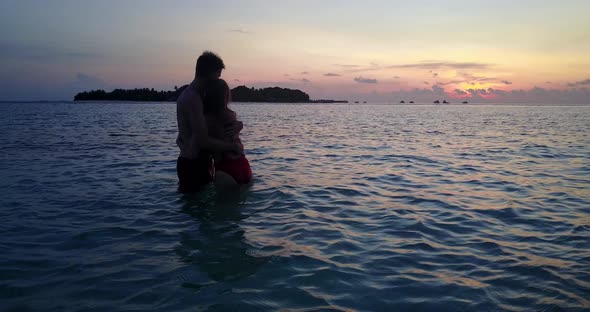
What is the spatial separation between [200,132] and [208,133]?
47cm

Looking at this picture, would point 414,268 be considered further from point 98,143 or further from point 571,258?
point 98,143

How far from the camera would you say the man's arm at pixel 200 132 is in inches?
308

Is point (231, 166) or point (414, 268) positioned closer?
point (414, 268)

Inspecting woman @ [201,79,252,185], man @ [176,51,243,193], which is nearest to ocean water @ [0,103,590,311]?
woman @ [201,79,252,185]

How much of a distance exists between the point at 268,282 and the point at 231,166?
4.82 metres

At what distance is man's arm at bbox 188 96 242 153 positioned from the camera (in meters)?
7.82

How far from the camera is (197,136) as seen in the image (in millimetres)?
8000

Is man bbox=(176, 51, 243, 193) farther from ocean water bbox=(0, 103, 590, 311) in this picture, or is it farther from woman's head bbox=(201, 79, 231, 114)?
ocean water bbox=(0, 103, 590, 311)

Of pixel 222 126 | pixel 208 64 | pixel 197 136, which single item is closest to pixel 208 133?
pixel 222 126

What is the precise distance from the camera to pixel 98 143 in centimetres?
1988

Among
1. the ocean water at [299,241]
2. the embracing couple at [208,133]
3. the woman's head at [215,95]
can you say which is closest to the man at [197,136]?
the embracing couple at [208,133]

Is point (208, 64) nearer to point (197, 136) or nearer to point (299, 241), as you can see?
point (197, 136)

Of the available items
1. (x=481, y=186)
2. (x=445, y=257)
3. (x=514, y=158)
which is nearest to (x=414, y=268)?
(x=445, y=257)

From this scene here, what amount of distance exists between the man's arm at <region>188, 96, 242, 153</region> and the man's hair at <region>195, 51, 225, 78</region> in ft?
1.74
